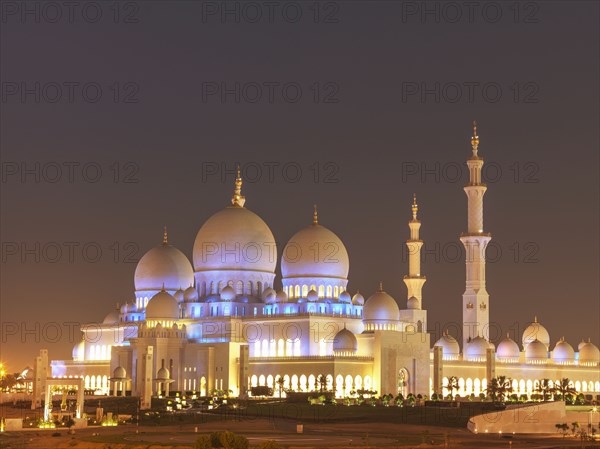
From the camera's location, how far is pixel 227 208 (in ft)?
339

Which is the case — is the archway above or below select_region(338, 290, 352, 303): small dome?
below

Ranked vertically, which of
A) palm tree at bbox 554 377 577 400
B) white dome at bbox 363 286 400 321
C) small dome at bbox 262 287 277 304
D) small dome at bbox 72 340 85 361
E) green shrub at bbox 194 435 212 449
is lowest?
green shrub at bbox 194 435 212 449

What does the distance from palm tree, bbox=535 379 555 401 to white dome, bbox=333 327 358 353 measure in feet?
52.7

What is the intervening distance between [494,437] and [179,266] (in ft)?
145

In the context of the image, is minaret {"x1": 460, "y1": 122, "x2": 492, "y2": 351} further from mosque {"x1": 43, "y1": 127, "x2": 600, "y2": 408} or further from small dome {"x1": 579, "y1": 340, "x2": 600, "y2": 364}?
small dome {"x1": 579, "y1": 340, "x2": 600, "y2": 364}

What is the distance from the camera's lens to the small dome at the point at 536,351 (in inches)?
4373

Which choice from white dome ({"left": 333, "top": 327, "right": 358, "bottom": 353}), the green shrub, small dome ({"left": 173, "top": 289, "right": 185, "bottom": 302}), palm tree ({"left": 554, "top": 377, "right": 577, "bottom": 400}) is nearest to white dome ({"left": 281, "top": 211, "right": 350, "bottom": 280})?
white dome ({"left": 333, "top": 327, "right": 358, "bottom": 353})

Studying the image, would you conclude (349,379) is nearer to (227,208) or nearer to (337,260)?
(337,260)

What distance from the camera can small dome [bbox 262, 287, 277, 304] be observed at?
9900 centimetres

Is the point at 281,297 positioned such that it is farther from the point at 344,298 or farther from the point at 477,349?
the point at 477,349

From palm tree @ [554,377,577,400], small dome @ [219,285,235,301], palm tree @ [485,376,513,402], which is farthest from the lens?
small dome @ [219,285,235,301]

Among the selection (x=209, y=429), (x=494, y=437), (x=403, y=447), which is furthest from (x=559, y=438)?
(x=209, y=429)

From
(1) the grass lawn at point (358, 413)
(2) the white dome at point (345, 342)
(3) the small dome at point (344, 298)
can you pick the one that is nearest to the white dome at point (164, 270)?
(3) the small dome at point (344, 298)

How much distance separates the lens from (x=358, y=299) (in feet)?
332
